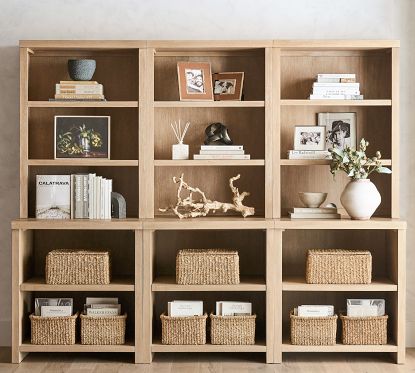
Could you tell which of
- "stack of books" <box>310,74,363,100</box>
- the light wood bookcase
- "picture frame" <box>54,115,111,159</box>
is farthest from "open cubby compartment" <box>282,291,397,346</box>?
"picture frame" <box>54,115,111,159</box>

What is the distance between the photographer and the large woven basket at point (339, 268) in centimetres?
432

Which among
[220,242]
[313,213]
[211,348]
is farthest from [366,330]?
[220,242]

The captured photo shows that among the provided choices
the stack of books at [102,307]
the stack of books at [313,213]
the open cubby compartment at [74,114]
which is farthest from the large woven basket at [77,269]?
the stack of books at [313,213]

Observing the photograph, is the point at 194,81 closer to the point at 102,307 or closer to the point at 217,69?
the point at 217,69

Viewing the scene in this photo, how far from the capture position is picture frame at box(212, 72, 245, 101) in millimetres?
4551

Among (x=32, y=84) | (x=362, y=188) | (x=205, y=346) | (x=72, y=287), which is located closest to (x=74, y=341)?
(x=72, y=287)

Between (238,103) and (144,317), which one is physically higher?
(238,103)

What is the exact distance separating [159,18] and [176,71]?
358mm

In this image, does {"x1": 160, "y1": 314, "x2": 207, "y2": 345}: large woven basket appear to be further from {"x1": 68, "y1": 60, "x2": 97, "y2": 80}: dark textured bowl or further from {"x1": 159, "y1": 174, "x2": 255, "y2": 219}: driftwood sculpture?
{"x1": 68, "y1": 60, "x2": 97, "y2": 80}: dark textured bowl

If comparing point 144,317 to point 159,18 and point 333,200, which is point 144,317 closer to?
point 333,200

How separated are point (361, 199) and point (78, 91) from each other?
5.98ft

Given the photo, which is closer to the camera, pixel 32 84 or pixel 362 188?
pixel 362 188

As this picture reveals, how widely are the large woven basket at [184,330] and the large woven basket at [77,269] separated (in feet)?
1.49

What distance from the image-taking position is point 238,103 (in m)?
4.40
